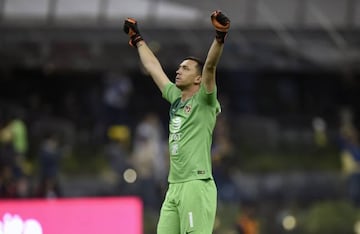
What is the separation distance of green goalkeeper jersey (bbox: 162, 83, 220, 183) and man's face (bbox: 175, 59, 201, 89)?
109 millimetres

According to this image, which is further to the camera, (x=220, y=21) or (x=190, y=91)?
(x=190, y=91)

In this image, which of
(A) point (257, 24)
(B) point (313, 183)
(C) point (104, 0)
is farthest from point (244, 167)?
(C) point (104, 0)

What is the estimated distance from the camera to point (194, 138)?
22.9 ft

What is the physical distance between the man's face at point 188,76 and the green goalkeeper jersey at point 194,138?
0.36 feet

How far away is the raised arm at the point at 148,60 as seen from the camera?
293 inches

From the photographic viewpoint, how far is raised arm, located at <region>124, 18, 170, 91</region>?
24.4ft

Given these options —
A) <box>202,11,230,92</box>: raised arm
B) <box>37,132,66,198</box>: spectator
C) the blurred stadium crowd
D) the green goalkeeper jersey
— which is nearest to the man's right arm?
the green goalkeeper jersey

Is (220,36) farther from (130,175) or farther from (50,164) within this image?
(50,164)

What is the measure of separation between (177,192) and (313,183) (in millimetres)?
7783

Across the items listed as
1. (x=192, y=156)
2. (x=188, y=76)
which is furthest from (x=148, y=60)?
(x=192, y=156)

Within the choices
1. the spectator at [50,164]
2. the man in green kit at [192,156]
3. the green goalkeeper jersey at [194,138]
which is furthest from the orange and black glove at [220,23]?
the spectator at [50,164]

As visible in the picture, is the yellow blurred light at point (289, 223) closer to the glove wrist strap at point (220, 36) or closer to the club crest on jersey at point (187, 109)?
the club crest on jersey at point (187, 109)

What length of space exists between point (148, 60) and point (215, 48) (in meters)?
1.00

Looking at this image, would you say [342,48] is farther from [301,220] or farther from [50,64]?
[50,64]
